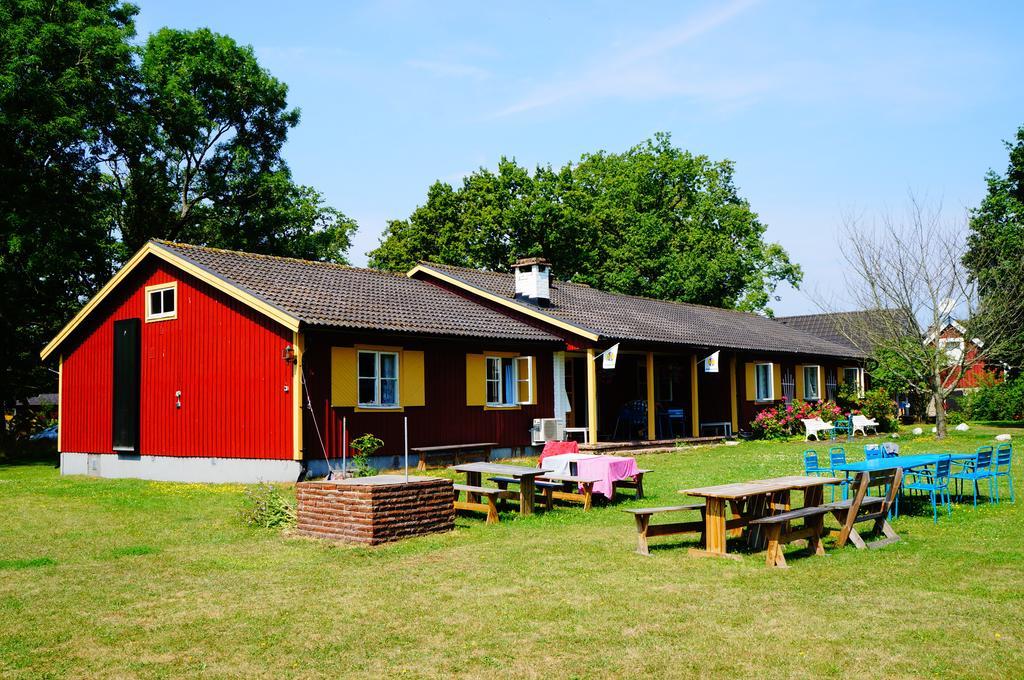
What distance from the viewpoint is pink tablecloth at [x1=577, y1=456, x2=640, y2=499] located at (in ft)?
42.2

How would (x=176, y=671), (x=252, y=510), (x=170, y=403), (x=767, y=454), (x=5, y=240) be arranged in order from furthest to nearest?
1. (x=5, y=240)
2. (x=767, y=454)
3. (x=170, y=403)
4. (x=252, y=510)
5. (x=176, y=671)

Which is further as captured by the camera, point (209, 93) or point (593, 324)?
point (209, 93)

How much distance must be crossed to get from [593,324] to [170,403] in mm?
10415

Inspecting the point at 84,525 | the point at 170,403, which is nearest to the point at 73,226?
the point at 170,403

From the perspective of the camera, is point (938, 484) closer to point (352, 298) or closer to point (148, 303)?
point (352, 298)

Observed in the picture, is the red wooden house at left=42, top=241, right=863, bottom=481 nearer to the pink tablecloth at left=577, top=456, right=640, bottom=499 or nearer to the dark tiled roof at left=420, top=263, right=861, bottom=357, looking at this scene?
the dark tiled roof at left=420, top=263, right=861, bottom=357

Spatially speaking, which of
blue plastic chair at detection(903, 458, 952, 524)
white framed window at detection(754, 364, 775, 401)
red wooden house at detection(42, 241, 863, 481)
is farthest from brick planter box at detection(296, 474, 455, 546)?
white framed window at detection(754, 364, 775, 401)

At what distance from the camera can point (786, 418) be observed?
27094 mm

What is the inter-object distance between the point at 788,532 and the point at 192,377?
1347 centimetres

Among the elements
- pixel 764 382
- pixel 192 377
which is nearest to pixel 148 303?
pixel 192 377

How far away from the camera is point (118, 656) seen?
6020 mm

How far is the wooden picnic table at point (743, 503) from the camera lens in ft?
29.6

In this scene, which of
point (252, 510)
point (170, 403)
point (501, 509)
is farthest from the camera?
point (170, 403)

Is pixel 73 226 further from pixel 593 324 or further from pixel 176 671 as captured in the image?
pixel 176 671
